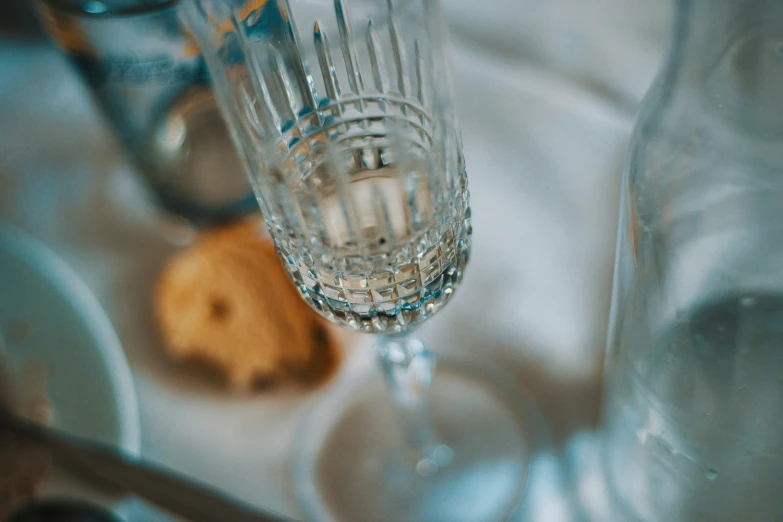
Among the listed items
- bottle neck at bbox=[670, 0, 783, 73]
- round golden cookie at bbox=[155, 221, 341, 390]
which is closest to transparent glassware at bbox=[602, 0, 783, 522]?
bottle neck at bbox=[670, 0, 783, 73]

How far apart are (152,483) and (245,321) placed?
0.06 metres

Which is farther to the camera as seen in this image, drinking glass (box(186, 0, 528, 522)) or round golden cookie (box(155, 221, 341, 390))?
round golden cookie (box(155, 221, 341, 390))

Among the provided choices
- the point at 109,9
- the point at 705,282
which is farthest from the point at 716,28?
the point at 109,9

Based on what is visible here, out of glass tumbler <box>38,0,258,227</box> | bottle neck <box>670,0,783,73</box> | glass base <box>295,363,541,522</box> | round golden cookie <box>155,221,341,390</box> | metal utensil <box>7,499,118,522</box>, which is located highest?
bottle neck <box>670,0,783,73</box>

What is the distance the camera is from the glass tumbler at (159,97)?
254mm

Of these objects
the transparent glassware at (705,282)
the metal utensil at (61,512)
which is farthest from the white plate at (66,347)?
the transparent glassware at (705,282)

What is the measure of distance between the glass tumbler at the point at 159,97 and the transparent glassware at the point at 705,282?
14 centimetres

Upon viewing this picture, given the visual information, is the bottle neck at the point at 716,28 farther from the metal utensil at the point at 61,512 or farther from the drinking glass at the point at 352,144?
the metal utensil at the point at 61,512

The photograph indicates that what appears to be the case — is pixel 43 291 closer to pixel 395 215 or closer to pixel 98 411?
pixel 98 411

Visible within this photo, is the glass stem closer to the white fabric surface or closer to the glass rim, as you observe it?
the white fabric surface

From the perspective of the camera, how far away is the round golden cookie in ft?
0.90

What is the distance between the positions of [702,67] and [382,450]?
0.16 metres

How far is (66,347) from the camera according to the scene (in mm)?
272

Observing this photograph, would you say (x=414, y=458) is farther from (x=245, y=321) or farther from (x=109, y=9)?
(x=109, y=9)
